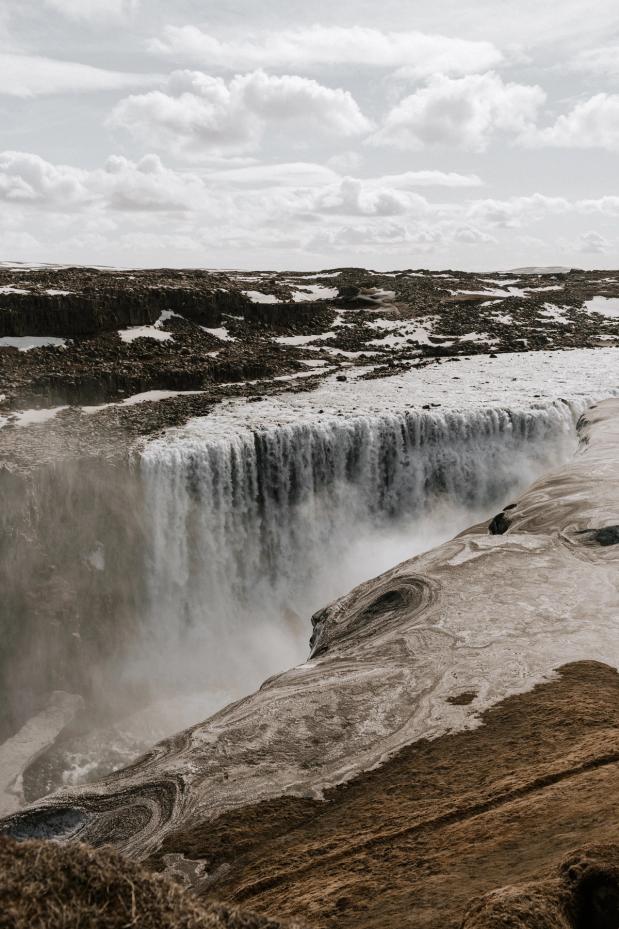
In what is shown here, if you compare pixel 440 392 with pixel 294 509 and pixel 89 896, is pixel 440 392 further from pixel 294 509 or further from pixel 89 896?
pixel 89 896

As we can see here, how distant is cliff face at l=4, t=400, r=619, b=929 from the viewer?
741 centimetres

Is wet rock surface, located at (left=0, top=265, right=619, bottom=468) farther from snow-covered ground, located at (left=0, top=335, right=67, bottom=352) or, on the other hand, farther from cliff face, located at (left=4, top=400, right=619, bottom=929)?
cliff face, located at (left=4, top=400, right=619, bottom=929)

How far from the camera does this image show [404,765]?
9.84 m

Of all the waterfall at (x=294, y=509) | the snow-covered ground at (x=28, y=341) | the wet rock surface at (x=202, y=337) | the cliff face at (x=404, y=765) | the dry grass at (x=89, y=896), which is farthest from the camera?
the snow-covered ground at (x=28, y=341)

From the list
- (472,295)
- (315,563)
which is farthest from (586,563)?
(472,295)

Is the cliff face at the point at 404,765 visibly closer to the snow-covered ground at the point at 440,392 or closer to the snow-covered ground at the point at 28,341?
A: the snow-covered ground at the point at 440,392

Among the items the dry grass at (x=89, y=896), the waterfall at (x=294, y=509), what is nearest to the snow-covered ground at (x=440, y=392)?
the waterfall at (x=294, y=509)

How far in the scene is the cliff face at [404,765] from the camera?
741cm

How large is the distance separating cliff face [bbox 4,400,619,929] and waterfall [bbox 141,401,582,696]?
12579 mm

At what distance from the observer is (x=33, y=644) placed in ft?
81.6

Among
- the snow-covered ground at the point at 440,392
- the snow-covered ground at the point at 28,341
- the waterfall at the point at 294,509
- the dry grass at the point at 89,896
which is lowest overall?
the waterfall at the point at 294,509

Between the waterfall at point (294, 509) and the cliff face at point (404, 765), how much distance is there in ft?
41.3

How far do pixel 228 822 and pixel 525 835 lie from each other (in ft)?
12.0

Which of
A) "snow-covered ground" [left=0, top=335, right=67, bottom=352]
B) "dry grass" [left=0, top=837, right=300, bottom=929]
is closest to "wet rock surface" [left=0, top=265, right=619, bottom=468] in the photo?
"snow-covered ground" [left=0, top=335, right=67, bottom=352]
